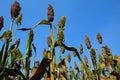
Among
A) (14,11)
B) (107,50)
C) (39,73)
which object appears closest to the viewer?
(39,73)

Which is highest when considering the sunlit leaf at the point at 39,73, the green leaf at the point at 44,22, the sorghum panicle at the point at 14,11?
the sorghum panicle at the point at 14,11

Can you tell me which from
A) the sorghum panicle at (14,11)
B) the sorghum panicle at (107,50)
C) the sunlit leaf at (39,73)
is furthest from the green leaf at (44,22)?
the sorghum panicle at (107,50)

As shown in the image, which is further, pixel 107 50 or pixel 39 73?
pixel 107 50

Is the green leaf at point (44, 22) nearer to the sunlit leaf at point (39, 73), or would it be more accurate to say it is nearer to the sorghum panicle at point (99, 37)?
the sunlit leaf at point (39, 73)

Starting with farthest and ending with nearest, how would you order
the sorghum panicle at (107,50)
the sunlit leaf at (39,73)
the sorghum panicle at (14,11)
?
the sorghum panicle at (107,50) < the sorghum panicle at (14,11) < the sunlit leaf at (39,73)

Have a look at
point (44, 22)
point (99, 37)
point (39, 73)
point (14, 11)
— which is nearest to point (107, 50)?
point (99, 37)

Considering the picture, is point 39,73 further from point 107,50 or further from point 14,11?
point 107,50

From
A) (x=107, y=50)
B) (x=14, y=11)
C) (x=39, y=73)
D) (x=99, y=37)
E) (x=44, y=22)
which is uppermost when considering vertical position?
(x=99, y=37)

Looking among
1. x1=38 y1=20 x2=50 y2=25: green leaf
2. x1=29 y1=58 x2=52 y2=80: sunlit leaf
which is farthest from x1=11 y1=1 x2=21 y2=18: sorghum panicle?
x1=29 y1=58 x2=52 y2=80: sunlit leaf

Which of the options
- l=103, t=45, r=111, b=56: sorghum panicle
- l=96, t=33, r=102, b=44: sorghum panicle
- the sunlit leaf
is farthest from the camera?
l=96, t=33, r=102, b=44: sorghum panicle

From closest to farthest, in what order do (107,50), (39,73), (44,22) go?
(39,73), (44,22), (107,50)

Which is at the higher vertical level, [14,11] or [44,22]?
[14,11]

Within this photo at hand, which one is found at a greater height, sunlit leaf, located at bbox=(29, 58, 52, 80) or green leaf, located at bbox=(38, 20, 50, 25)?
green leaf, located at bbox=(38, 20, 50, 25)

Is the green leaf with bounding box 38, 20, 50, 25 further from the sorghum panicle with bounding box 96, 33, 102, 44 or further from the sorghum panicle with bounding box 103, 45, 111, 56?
the sorghum panicle with bounding box 96, 33, 102, 44
